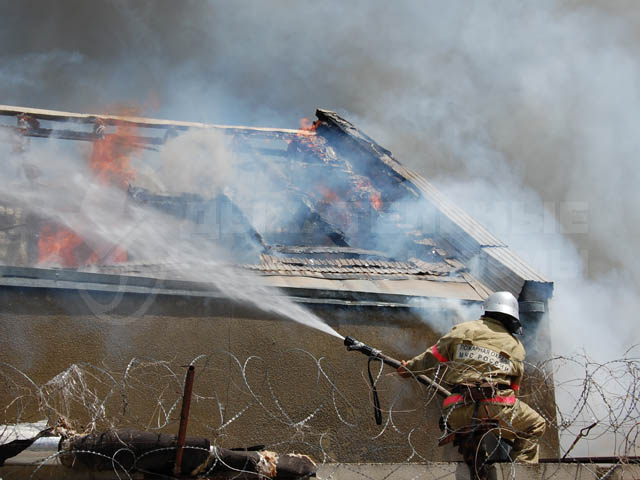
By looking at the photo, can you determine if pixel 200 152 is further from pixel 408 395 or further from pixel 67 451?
pixel 67 451

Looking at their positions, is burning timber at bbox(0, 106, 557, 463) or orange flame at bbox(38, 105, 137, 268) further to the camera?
orange flame at bbox(38, 105, 137, 268)

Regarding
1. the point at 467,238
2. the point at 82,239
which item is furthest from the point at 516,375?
the point at 82,239

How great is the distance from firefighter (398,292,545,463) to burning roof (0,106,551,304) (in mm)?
2340

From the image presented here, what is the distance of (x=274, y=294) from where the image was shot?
301 inches

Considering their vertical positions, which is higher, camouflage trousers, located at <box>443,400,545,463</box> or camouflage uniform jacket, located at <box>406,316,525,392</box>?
camouflage uniform jacket, located at <box>406,316,525,392</box>

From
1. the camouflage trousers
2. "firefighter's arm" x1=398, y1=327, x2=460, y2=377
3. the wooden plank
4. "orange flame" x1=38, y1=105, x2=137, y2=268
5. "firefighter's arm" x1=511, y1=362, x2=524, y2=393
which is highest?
the wooden plank

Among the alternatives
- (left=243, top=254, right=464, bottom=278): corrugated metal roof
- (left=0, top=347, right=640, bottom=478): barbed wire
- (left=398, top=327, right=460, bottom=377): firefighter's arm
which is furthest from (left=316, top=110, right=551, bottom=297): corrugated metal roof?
(left=398, top=327, right=460, bottom=377): firefighter's arm

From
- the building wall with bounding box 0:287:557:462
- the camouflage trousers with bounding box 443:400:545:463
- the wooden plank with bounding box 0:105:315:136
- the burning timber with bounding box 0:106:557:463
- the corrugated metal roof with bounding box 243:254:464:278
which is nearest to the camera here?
the camouflage trousers with bounding box 443:400:545:463

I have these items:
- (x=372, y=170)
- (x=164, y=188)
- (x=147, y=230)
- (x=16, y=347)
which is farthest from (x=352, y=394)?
(x=372, y=170)

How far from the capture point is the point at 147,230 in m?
10.1

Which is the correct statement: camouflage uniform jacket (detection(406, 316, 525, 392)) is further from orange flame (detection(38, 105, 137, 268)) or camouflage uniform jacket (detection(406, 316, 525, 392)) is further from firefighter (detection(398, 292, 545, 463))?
orange flame (detection(38, 105, 137, 268))

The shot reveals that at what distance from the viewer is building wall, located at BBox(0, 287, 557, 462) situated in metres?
6.47

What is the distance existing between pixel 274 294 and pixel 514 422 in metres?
3.26

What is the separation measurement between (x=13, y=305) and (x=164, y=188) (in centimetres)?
552
